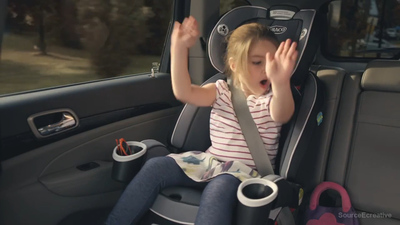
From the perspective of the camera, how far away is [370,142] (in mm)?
2578

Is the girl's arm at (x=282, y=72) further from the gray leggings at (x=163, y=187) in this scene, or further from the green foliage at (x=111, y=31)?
the green foliage at (x=111, y=31)

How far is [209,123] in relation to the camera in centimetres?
253

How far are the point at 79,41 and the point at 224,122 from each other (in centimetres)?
152

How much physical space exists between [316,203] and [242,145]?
69 cm

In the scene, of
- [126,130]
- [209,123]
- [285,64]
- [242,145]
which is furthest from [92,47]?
[285,64]

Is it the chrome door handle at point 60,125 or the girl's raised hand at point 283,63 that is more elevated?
the girl's raised hand at point 283,63

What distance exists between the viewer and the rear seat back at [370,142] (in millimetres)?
2500

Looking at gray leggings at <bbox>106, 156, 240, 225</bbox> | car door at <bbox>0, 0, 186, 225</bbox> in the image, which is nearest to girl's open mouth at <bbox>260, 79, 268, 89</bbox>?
gray leggings at <bbox>106, 156, 240, 225</bbox>

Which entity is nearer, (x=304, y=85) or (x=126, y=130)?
(x=304, y=85)

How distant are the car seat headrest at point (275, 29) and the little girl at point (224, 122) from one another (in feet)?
0.38

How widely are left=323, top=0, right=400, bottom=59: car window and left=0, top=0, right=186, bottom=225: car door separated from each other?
1127 millimetres

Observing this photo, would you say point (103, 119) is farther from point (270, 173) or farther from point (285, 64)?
point (285, 64)

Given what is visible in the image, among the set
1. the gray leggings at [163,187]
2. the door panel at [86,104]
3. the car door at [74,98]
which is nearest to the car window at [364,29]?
the car door at [74,98]

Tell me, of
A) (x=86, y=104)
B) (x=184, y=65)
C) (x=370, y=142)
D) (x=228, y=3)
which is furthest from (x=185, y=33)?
(x=370, y=142)
